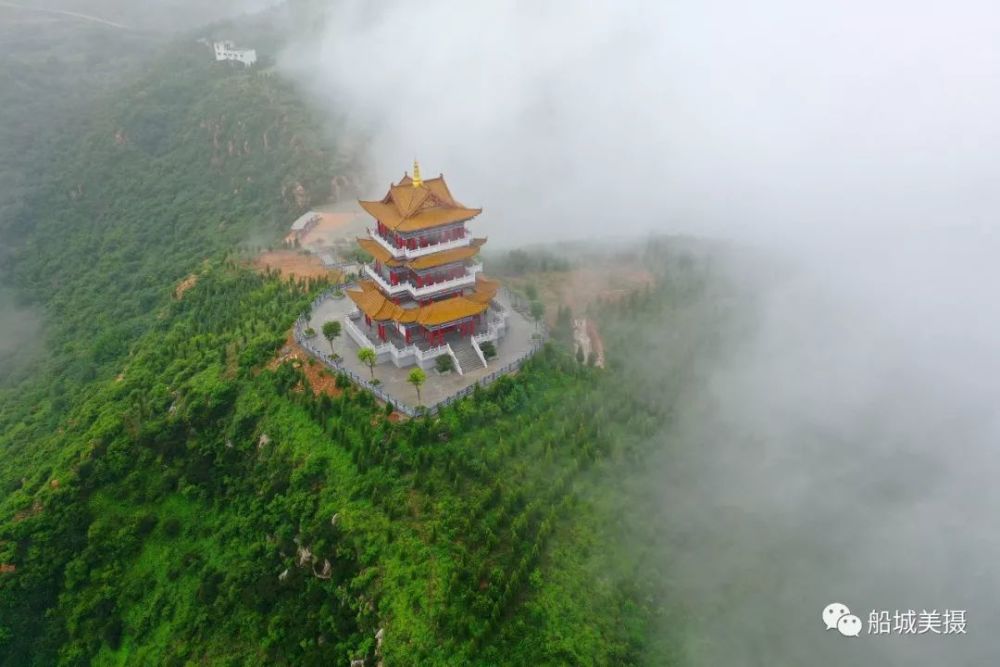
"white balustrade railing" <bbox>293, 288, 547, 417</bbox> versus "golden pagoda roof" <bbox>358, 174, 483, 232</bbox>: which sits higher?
"golden pagoda roof" <bbox>358, 174, 483, 232</bbox>

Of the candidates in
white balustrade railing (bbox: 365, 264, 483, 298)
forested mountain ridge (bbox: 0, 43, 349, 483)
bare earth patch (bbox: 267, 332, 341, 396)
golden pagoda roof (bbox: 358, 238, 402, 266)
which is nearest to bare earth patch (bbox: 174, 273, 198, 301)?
forested mountain ridge (bbox: 0, 43, 349, 483)

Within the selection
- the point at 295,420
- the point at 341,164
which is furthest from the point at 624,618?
the point at 341,164

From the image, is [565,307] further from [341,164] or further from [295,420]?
[341,164]

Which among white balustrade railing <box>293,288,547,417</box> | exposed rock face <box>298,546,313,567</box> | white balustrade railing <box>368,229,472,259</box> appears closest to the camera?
exposed rock face <box>298,546,313,567</box>

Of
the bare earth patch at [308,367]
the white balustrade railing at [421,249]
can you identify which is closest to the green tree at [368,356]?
the bare earth patch at [308,367]

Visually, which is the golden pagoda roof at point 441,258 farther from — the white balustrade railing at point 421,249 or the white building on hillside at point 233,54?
the white building on hillside at point 233,54

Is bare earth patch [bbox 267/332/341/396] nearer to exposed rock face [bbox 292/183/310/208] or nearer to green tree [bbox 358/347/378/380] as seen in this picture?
green tree [bbox 358/347/378/380]
